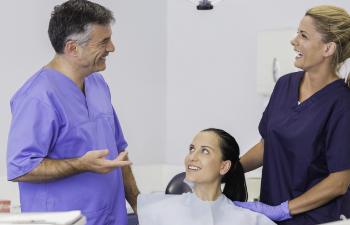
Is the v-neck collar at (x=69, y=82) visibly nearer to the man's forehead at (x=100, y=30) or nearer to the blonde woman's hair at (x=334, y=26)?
the man's forehead at (x=100, y=30)

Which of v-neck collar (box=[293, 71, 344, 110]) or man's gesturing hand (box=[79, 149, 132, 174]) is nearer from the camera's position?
man's gesturing hand (box=[79, 149, 132, 174])

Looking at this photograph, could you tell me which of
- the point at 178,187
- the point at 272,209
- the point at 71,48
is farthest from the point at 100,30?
the point at 178,187

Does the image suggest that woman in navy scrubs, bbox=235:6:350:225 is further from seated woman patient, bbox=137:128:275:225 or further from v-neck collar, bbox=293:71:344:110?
seated woman patient, bbox=137:128:275:225

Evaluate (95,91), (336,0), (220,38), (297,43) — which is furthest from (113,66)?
(297,43)

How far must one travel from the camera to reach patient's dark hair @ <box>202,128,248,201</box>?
7.20 feet

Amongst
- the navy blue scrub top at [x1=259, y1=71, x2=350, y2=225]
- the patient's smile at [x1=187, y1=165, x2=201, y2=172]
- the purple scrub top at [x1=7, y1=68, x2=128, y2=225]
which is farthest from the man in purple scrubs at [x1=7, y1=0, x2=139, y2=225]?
the navy blue scrub top at [x1=259, y1=71, x2=350, y2=225]

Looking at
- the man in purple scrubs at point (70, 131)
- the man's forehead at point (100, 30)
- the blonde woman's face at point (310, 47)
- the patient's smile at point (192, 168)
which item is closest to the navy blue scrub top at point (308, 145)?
the blonde woman's face at point (310, 47)

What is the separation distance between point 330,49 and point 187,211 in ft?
2.62

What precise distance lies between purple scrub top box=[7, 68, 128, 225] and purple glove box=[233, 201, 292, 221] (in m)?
0.47

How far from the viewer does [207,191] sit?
7.08 feet

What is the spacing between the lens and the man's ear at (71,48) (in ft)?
6.32

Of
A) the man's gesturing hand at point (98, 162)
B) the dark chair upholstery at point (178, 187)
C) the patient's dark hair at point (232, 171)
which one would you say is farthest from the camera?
the dark chair upholstery at point (178, 187)

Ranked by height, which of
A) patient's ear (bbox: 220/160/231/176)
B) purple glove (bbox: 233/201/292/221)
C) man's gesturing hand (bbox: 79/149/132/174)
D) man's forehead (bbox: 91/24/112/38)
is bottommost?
purple glove (bbox: 233/201/292/221)

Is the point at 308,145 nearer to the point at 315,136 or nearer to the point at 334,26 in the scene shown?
the point at 315,136
